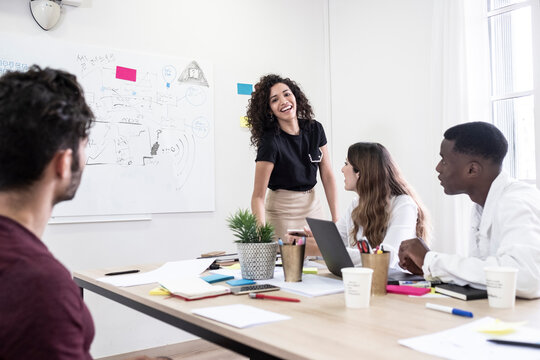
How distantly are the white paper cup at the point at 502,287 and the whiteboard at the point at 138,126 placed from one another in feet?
8.01

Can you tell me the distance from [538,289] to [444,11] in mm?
2415

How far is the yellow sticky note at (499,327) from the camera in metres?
0.91

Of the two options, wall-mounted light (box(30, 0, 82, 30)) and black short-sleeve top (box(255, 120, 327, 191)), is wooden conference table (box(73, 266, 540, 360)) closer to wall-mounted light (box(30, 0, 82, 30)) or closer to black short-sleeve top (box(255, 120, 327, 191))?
black short-sleeve top (box(255, 120, 327, 191))

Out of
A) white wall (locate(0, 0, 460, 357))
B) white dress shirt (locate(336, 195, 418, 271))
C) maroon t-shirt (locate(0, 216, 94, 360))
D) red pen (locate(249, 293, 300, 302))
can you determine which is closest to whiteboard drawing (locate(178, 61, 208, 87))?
white wall (locate(0, 0, 460, 357))

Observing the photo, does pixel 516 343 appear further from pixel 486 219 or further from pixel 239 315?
pixel 486 219

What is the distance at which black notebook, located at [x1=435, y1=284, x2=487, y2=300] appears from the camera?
1232 millimetres

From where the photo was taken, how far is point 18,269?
0.70 m

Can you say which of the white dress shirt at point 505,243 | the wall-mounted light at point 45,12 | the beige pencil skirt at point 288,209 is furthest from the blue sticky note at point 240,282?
the wall-mounted light at point 45,12

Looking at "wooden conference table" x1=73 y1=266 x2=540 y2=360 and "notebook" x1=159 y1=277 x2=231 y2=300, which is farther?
"notebook" x1=159 y1=277 x2=231 y2=300

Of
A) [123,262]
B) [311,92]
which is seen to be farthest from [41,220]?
[311,92]

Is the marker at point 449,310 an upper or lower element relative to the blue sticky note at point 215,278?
upper

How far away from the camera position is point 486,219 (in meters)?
1.50

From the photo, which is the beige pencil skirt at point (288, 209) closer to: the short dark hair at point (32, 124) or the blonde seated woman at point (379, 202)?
the blonde seated woman at point (379, 202)

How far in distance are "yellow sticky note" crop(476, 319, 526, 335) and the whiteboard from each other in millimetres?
2533
